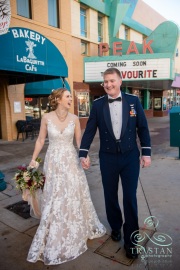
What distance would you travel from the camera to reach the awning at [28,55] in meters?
7.66

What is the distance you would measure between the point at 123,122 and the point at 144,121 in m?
0.26

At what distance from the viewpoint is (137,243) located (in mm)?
2814

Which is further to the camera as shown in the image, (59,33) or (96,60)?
(96,60)

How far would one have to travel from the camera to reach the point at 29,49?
8.27 meters

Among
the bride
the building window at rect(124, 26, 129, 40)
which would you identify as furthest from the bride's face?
the building window at rect(124, 26, 129, 40)

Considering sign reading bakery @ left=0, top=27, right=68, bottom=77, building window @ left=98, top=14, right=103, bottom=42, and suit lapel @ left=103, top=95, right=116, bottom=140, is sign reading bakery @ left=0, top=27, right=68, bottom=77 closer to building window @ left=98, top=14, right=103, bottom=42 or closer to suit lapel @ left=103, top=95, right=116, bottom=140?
suit lapel @ left=103, top=95, right=116, bottom=140

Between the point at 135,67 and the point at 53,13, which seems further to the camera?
the point at 135,67

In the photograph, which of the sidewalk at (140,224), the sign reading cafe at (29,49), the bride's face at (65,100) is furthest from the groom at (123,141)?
the sign reading cafe at (29,49)

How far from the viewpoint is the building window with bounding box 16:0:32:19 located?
11250mm

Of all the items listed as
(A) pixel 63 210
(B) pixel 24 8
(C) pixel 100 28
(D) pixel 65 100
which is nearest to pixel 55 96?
(D) pixel 65 100

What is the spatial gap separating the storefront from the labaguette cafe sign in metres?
3.52

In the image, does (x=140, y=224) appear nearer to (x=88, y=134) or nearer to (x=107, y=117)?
(x=88, y=134)

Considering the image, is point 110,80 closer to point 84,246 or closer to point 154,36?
point 84,246

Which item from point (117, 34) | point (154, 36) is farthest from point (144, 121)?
point (117, 34)
